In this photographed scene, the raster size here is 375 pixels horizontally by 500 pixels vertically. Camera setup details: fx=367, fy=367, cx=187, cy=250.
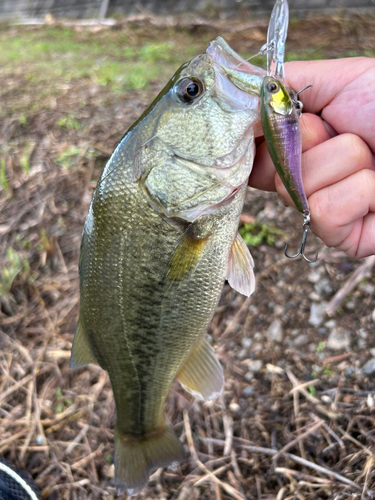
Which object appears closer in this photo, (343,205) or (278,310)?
(343,205)

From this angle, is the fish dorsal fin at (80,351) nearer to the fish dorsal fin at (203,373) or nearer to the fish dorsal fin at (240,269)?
the fish dorsal fin at (203,373)

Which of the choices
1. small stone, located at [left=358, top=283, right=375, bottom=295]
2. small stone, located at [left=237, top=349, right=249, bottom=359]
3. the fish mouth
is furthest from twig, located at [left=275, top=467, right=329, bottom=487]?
the fish mouth

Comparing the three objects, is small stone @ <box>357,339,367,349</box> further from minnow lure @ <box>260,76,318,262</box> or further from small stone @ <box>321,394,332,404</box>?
minnow lure @ <box>260,76,318,262</box>

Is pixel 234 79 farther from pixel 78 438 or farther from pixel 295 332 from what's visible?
pixel 78 438

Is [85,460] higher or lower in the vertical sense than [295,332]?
lower

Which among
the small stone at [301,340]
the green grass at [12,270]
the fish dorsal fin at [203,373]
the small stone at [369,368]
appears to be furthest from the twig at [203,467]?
the green grass at [12,270]

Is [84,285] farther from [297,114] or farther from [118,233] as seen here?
[297,114]

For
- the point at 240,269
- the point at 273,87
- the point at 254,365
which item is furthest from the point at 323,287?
the point at 273,87

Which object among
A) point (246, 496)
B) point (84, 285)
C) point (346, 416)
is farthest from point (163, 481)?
point (84, 285)
